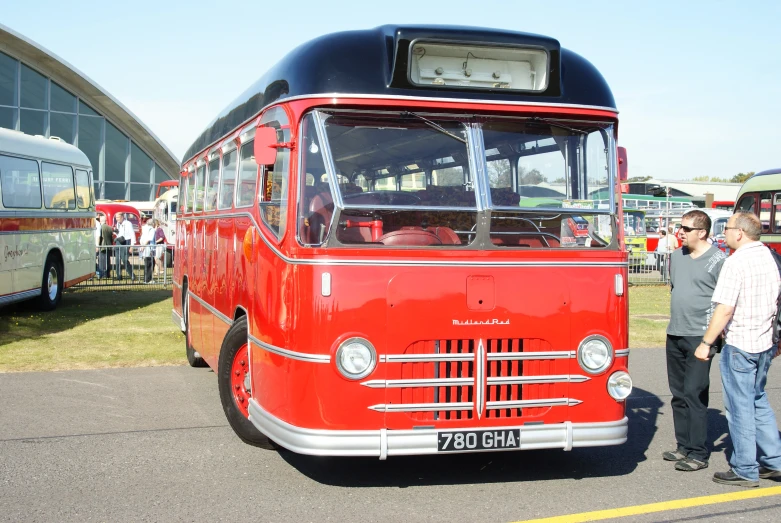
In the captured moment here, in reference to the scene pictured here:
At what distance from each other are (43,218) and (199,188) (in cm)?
798

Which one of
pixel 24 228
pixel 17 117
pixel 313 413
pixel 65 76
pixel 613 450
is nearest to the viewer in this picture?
pixel 313 413

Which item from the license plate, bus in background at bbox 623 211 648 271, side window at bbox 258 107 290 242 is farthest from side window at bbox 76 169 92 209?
bus in background at bbox 623 211 648 271

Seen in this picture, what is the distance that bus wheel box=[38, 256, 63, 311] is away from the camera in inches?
683

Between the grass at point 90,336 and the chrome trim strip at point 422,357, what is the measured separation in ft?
21.2

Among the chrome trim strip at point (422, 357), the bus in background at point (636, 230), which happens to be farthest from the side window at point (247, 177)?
the bus in background at point (636, 230)

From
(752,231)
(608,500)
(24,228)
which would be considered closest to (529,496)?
(608,500)

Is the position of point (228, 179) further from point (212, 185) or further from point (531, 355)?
point (531, 355)

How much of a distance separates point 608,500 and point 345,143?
293 centimetres

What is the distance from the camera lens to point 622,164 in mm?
6598

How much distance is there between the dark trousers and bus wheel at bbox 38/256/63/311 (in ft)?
44.3

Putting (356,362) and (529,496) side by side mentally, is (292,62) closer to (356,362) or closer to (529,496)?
(356,362)

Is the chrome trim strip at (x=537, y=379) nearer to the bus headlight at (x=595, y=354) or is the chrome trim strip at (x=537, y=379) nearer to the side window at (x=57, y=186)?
the bus headlight at (x=595, y=354)

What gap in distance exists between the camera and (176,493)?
5.94 metres

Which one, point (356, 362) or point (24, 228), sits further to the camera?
point (24, 228)
